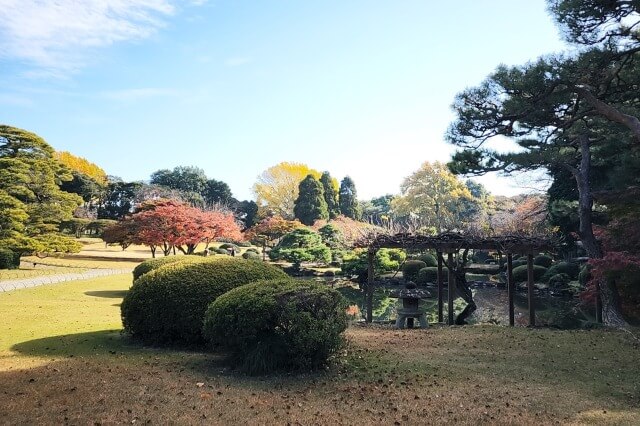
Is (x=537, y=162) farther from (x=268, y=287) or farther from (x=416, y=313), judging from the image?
(x=268, y=287)

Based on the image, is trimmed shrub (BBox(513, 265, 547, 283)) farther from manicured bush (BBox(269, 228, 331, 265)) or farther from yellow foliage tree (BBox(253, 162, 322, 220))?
yellow foliage tree (BBox(253, 162, 322, 220))

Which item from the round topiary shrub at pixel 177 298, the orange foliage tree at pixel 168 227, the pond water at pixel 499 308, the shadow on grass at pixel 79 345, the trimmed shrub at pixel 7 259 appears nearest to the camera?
the shadow on grass at pixel 79 345

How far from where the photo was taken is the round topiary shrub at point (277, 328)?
5.02m

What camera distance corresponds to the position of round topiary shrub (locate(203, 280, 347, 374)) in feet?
16.5

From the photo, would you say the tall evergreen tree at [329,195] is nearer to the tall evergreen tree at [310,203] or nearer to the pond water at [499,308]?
the tall evergreen tree at [310,203]

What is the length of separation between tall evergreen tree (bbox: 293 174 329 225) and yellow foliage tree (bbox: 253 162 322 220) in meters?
4.96

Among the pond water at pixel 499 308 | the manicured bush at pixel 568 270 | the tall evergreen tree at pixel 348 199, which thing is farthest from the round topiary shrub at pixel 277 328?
the tall evergreen tree at pixel 348 199

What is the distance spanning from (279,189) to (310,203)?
7.21 meters

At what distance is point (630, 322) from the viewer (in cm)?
956

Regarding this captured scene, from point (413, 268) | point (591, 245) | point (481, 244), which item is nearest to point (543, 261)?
point (413, 268)

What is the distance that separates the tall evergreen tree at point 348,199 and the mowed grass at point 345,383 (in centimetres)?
3648

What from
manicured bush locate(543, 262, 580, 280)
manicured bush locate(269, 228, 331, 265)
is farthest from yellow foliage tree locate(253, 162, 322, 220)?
manicured bush locate(543, 262, 580, 280)

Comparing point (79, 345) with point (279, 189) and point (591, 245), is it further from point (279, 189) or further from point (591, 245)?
point (279, 189)

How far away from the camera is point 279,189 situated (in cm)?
4553
